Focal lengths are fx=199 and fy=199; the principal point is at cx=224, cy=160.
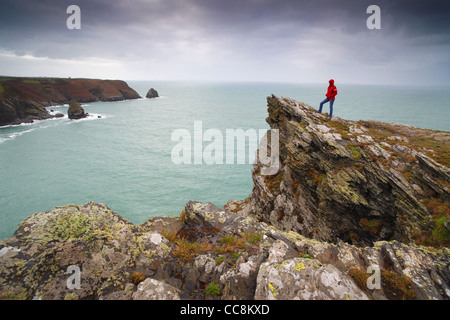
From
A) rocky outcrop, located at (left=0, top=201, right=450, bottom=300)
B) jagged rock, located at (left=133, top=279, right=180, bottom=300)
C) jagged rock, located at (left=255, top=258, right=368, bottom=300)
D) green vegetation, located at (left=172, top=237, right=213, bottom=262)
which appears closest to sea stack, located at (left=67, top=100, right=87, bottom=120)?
rocky outcrop, located at (left=0, top=201, right=450, bottom=300)

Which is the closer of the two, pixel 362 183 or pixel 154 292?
pixel 154 292

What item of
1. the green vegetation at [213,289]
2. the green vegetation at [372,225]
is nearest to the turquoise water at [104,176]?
the green vegetation at [372,225]

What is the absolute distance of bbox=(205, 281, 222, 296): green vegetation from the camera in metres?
8.41

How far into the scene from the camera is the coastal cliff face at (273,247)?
299 inches

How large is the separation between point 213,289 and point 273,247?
351cm

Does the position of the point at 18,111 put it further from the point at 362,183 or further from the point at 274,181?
the point at 362,183

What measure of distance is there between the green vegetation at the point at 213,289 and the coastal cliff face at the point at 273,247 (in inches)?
1.7

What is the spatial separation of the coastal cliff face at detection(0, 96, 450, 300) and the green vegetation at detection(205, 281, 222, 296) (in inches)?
1.7

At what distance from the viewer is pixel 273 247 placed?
10.1 metres

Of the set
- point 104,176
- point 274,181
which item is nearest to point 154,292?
point 274,181

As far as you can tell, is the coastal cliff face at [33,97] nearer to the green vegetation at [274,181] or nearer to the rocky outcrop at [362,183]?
the green vegetation at [274,181]

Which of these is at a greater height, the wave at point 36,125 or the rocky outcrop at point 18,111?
the rocky outcrop at point 18,111
